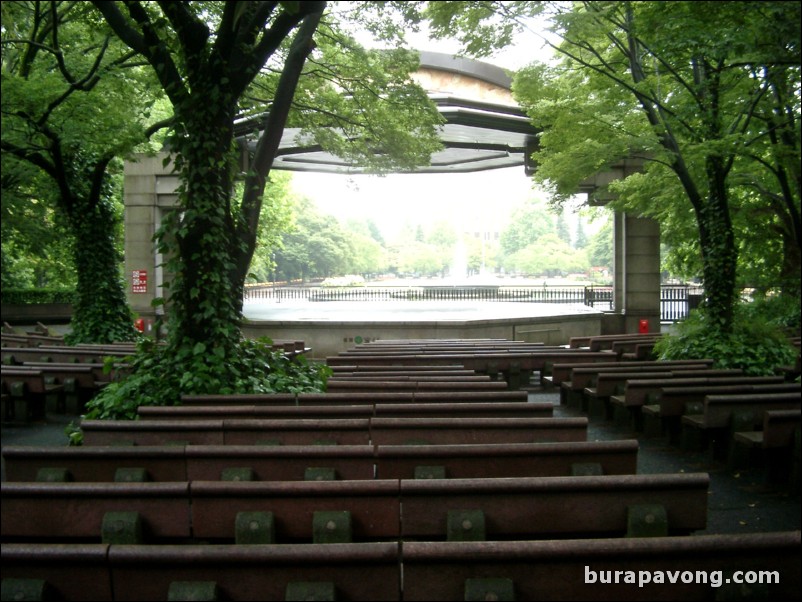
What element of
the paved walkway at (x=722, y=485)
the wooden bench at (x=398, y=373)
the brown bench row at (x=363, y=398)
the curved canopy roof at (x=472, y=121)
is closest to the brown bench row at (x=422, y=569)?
the paved walkway at (x=722, y=485)

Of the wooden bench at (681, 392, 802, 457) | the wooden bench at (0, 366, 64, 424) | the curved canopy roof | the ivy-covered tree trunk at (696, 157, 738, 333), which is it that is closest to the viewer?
the wooden bench at (681, 392, 802, 457)

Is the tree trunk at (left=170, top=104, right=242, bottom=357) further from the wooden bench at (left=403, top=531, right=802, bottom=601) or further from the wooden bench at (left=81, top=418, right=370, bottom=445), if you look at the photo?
the wooden bench at (left=403, top=531, right=802, bottom=601)

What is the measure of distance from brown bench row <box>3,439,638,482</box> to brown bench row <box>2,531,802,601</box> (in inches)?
43.4

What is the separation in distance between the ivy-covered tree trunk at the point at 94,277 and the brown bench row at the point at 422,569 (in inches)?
544

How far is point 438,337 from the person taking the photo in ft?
61.3

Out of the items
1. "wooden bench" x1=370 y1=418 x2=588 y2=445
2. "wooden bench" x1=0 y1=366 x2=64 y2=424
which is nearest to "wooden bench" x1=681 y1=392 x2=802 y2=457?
"wooden bench" x1=370 y1=418 x2=588 y2=445

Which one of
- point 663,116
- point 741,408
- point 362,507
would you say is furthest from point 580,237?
point 362,507

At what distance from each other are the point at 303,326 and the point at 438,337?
12.6ft

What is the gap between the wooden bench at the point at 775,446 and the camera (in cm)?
472

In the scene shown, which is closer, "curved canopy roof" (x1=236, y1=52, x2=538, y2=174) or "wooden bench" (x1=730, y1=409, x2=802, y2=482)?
"wooden bench" (x1=730, y1=409, x2=802, y2=482)

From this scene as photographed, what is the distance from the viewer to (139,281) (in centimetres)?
2144

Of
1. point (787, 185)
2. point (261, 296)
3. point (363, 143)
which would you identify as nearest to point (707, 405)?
point (787, 185)

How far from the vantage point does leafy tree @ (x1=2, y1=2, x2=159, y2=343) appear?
1117cm

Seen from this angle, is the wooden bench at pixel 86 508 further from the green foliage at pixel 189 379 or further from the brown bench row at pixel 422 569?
the green foliage at pixel 189 379
